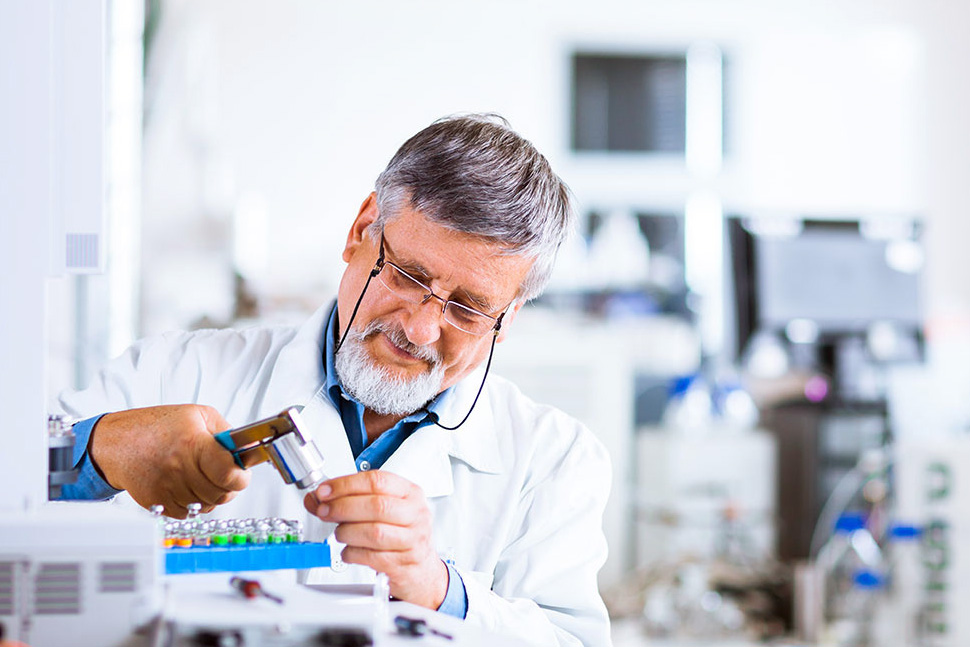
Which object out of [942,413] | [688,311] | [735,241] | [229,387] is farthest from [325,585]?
[688,311]

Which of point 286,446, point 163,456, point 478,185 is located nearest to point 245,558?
point 286,446

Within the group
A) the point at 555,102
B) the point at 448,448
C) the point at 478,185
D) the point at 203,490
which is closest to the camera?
the point at 203,490

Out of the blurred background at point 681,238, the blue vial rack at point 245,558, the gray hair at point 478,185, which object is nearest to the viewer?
the blue vial rack at point 245,558

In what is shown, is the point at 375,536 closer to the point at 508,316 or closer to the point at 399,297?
the point at 399,297

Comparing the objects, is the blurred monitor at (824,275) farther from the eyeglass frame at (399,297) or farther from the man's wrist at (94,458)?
the man's wrist at (94,458)

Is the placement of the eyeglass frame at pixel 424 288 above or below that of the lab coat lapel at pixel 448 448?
above

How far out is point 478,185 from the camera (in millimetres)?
1224

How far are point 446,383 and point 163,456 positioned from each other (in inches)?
16.5

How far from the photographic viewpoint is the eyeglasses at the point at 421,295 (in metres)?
1.25

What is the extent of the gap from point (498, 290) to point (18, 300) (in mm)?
610

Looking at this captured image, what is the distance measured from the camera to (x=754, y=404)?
421 cm

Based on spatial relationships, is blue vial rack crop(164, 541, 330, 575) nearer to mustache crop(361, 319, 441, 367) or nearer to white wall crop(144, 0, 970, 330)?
mustache crop(361, 319, 441, 367)

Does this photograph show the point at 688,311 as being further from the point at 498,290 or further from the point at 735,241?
the point at 498,290

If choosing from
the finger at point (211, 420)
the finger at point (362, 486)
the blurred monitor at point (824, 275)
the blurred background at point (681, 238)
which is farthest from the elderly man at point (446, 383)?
the blurred monitor at point (824, 275)
